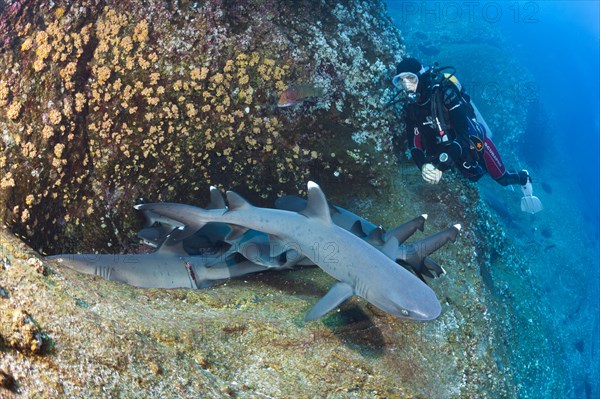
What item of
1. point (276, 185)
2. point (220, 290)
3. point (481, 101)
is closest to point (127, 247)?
point (220, 290)

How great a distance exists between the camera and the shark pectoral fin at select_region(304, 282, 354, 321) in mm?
3760

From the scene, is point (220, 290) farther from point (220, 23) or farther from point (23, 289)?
point (220, 23)

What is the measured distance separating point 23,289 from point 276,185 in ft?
11.0

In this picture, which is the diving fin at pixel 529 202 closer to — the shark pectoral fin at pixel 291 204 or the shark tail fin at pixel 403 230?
the shark tail fin at pixel 403 230

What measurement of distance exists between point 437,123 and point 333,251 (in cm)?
275

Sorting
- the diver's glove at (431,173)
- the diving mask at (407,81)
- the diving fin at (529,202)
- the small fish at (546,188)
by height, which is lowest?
the small fish at (546,188)

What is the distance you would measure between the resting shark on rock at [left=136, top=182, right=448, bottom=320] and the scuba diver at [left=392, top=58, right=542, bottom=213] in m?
1.95

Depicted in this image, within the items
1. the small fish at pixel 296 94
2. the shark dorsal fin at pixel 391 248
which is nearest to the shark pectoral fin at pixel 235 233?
the shark dorsal fin at pixel 391 248

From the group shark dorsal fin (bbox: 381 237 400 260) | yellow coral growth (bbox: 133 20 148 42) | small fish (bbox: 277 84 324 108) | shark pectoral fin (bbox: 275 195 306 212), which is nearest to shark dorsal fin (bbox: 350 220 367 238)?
shark dorsal fin (bbox: 381 237 400 260)

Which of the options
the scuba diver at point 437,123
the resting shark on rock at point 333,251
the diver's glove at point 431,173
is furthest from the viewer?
the diver's glove at point 431,173

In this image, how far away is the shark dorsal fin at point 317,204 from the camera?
3961 mm

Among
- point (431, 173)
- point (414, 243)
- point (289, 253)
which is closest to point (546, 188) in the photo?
point (431, 173)

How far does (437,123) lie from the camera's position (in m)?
5.73

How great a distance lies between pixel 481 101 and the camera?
→ 38.2 ft
